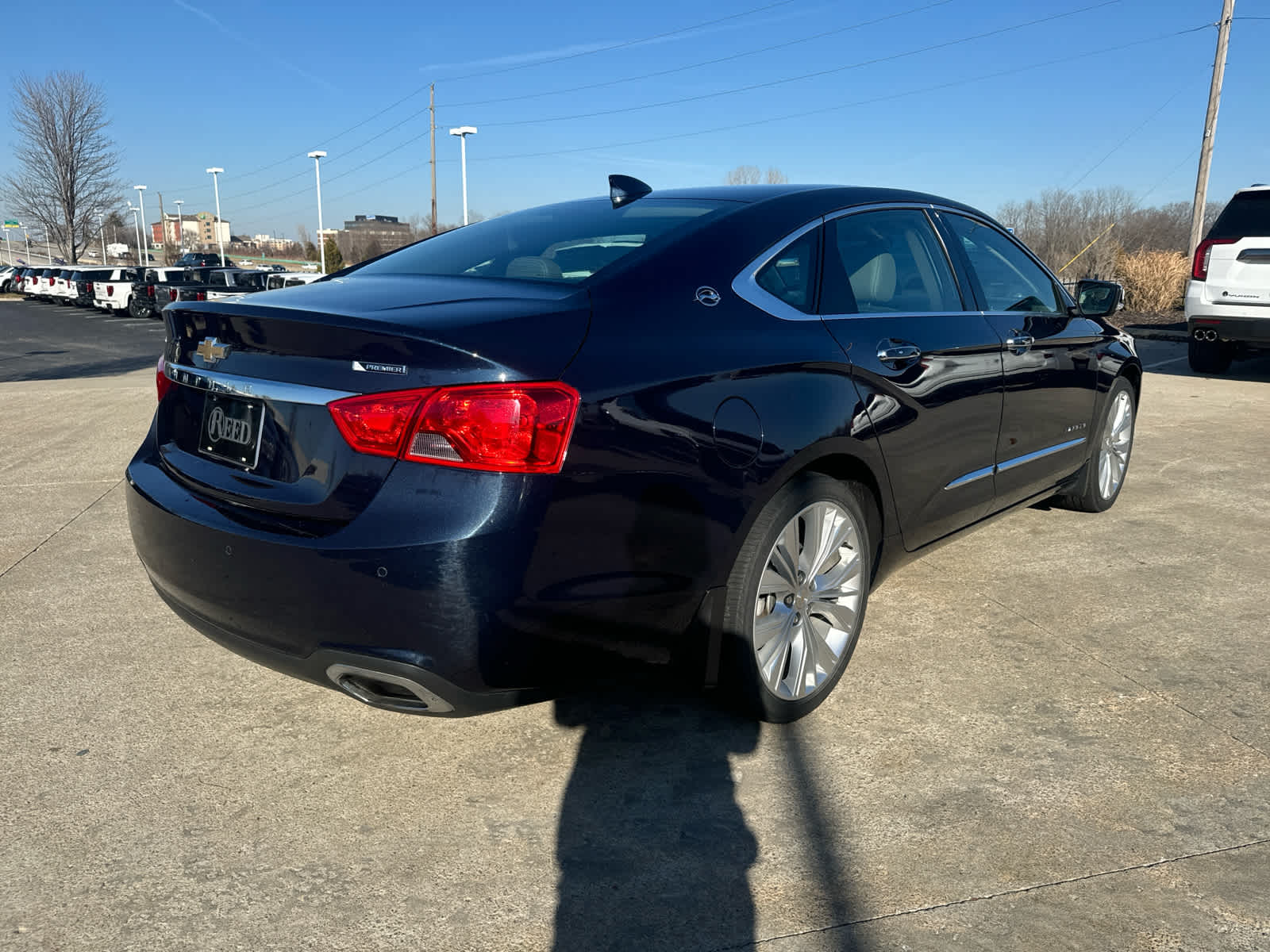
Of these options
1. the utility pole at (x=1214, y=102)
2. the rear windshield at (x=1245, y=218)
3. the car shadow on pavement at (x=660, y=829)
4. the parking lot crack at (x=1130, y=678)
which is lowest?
the car shadow on pavement at (x=660, y=829)

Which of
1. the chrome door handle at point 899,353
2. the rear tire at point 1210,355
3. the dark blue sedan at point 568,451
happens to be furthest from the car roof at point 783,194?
the rear tire at point 1210,355

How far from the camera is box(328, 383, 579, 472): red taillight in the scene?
219 centimetres

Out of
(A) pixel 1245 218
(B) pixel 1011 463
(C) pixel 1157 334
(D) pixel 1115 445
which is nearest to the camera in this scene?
(B) pixel 1011 463

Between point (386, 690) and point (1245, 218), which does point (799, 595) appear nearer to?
point (386, 690)

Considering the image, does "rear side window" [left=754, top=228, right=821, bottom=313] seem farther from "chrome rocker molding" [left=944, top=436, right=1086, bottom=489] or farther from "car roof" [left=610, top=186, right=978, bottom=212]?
"chrome rocker molding" [left=944, top=436, right=1086, bottom=489]

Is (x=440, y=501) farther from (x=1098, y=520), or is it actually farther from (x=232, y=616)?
(x=1098, y=520)

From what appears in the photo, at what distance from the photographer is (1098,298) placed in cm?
491

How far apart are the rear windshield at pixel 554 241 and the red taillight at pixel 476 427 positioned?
0.60 m

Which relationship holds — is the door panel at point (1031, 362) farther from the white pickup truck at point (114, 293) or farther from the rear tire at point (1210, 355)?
the white pickup truck at point (114, 293)

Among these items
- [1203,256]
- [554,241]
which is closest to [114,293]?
[1203,256]

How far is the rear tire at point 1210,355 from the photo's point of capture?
11109mm

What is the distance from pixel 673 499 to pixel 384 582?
0.70 m

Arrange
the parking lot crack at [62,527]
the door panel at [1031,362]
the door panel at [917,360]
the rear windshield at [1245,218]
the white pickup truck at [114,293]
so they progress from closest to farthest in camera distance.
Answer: the door panel at [917,360], the door panel at [1031,362], the parking lot crack at [62,527], the rear windshield at [1245,218], the white pickup truck at [114,293]

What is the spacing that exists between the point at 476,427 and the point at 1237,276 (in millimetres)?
9609
